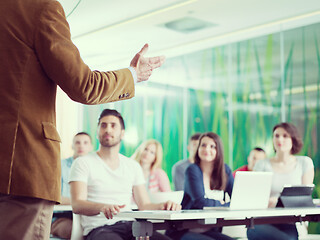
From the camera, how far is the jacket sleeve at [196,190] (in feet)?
12.3

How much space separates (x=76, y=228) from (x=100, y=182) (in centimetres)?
35

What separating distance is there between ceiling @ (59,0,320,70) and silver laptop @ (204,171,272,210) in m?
3.67

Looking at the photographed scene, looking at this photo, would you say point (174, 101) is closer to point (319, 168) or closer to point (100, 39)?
point (100, 39)

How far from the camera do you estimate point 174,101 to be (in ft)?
29.6

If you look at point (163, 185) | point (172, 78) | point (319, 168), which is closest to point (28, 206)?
point (163, 185)

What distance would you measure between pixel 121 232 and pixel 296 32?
193 inches

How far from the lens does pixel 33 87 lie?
1410 millimetres

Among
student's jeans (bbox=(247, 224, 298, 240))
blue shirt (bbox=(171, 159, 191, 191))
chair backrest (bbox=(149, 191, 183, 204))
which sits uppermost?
blue shirt (bbox=(171, 159, 191, 191))

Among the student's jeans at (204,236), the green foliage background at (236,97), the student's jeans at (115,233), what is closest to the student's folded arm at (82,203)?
the student's jeans at (115,233)

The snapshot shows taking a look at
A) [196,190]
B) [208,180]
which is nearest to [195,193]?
[196,190]

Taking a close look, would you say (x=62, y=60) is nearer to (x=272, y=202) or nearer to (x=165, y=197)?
(x=165, y=197)

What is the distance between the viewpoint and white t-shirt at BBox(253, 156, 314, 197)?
4203 millimetres

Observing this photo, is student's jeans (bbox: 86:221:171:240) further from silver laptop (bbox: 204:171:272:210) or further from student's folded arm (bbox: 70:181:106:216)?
silver laptop (bbox: 204:171:272:210)

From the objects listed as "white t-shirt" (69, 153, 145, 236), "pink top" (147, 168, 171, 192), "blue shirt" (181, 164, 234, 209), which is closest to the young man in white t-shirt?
"white t-shirt" (69, 153, 145, 236)
